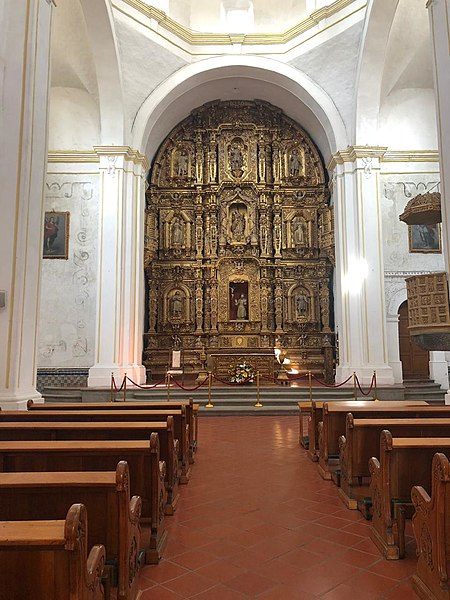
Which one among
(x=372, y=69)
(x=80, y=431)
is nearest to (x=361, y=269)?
(x=372, y=69)

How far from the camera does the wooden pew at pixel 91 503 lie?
8.64 ft

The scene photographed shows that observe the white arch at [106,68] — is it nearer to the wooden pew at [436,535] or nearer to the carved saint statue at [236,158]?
the carved saint statue at [236,158]

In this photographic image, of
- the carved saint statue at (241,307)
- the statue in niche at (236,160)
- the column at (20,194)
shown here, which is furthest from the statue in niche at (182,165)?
the column at (20,194)

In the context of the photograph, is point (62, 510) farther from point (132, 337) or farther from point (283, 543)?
point (132, 337)

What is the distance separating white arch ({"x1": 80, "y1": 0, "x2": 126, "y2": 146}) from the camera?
40.6 ft

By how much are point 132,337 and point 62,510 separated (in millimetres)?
11349

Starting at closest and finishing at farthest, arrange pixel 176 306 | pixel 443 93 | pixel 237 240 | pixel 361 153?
pixel 443 93 → pixel 361 153 → pixel 176 306 → pixel 237 240

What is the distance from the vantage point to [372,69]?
44.8 feet

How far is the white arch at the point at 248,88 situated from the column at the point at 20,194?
7489mm

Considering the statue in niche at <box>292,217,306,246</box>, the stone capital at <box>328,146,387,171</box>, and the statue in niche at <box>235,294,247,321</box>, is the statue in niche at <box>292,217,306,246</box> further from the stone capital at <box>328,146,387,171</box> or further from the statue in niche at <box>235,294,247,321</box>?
the stone capital at <box>328,146,387,171</box>

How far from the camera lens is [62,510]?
2.68 m

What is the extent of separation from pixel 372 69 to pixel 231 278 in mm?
7893

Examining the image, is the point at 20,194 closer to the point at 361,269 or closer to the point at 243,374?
the point at 243,374

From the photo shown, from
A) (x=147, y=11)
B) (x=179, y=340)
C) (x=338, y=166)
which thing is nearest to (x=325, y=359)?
(x=179, y=340)
